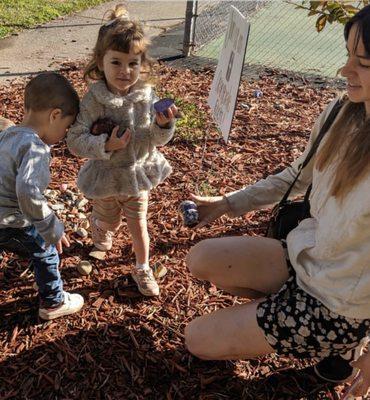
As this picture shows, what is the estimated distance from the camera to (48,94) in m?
2.31

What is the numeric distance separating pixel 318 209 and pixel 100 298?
1332mm

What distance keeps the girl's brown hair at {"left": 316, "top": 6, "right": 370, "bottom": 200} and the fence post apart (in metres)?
4.29

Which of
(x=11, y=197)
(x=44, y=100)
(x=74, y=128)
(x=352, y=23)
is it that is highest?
(x=352, y=23)

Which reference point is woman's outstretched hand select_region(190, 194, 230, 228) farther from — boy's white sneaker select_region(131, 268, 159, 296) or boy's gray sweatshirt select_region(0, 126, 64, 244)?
boy's gray sweatshirt select_region(0, 126, 64, 244)

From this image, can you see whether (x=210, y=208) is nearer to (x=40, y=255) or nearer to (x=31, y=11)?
(x=40, y=255)

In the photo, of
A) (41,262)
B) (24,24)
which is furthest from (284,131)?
(24,24)

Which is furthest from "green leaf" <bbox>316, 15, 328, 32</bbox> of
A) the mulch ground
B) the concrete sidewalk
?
the concrete sidewalk

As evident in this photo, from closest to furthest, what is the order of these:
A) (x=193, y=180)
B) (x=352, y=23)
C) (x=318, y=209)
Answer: (x=352, y=23) < (x=318, y=209) < (x=193, y=180)

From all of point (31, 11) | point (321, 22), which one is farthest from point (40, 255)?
point (31, 11)

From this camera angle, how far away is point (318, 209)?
2174 millimetres

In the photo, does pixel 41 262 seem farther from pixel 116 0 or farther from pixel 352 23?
pixel 116 0

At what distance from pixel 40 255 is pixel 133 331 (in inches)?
24.4

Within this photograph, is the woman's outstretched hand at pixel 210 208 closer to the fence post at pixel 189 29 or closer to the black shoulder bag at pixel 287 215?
the black shoulder bag at pixel 287 215

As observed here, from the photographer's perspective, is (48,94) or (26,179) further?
(48,94)
